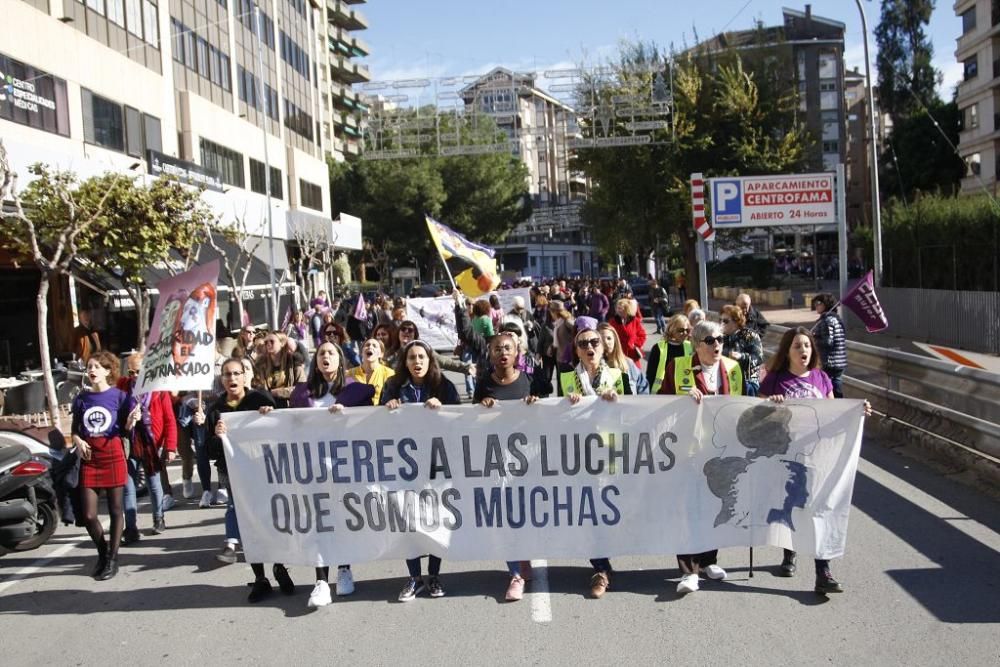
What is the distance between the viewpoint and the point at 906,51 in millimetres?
68375

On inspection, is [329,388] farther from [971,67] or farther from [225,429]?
[971,67]

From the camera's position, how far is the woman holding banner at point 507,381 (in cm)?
623

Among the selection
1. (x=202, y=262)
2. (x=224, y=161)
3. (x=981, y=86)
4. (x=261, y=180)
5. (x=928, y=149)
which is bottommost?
(x=202, y=262)

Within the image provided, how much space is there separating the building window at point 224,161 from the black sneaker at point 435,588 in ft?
97.3

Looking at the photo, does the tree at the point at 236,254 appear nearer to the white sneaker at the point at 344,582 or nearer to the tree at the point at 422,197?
the white sneaker at the point at 344,582

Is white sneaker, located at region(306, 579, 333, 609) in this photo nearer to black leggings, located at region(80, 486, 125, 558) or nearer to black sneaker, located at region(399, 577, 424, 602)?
black sneaker, located at region(399, 577, 424, 602)

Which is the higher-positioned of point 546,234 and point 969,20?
point 969,20

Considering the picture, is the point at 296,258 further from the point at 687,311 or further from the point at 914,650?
the point at 914,650

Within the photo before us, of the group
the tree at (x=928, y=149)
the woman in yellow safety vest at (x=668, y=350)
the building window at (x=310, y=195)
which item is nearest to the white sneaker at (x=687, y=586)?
the woman in yellow safety vest at (x=668, y=350)

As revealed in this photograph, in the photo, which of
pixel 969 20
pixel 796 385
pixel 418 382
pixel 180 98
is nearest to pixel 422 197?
pixel 969 20

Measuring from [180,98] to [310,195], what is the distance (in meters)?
16.9

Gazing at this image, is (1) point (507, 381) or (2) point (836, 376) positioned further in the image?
(2) point (836, 376)

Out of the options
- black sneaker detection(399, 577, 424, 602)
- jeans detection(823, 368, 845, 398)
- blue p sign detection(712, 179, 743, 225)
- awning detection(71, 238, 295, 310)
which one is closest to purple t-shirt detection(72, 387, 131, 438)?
black sneaker detection(399, 577, 424, 602)

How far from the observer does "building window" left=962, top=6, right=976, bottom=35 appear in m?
53.3
